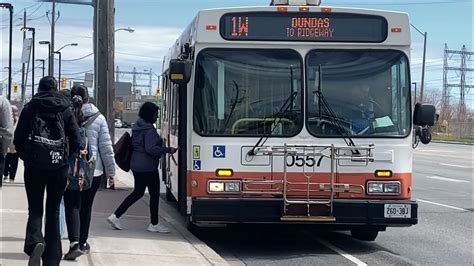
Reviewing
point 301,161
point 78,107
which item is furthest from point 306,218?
point 78,107

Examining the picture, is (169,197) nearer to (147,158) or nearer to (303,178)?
(147,158)

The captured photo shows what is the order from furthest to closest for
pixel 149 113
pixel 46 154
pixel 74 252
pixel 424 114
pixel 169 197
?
pixel 169 197 < pixel 149 113 < pixel 424 114 < pixel 74 252 < pixel 46 154

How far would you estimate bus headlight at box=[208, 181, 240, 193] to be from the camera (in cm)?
935

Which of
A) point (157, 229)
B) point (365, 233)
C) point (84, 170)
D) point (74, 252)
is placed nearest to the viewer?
point (84, 170)

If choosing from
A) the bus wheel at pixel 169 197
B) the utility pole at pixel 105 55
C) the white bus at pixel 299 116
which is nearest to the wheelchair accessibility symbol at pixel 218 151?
the white bus at pixel 299 116

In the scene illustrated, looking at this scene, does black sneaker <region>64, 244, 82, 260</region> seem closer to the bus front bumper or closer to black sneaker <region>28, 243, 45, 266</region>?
black sneaker <region>28, 243, 45, 266</region>

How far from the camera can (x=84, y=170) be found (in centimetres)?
781

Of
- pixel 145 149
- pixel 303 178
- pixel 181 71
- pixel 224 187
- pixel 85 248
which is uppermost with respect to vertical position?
pixel 181 71

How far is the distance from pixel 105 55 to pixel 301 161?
8.28m

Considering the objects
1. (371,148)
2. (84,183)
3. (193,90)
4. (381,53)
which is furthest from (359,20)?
(84,183)

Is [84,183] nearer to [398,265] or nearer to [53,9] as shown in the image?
[398,265]

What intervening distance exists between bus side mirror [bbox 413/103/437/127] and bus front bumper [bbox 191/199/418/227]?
1.27 meters

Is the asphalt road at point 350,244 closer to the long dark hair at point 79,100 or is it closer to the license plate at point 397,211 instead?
the license plate at point 397,211

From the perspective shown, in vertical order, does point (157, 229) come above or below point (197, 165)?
below
